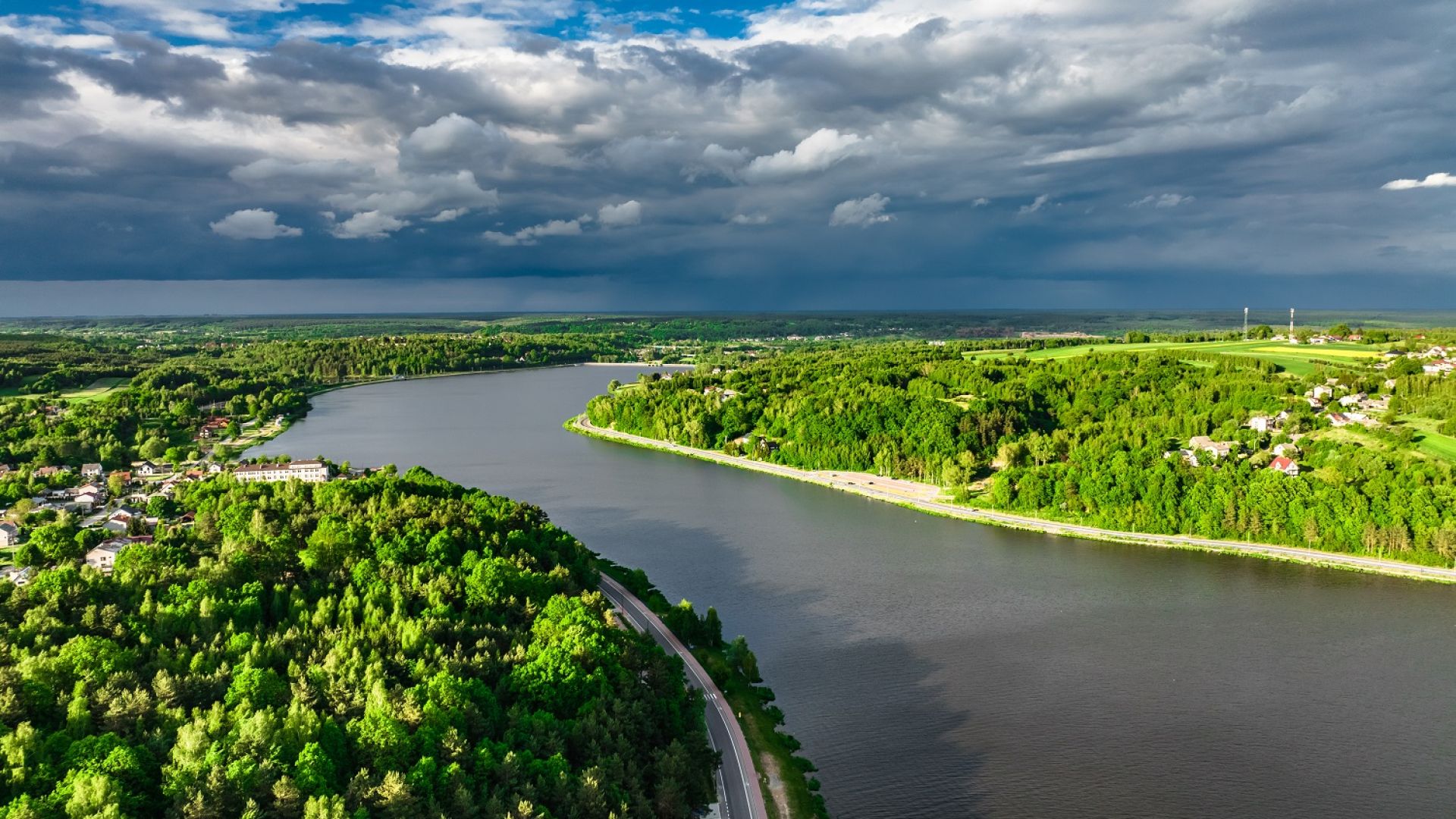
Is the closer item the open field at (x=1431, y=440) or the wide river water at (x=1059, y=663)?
the wide river water at (x=1059, y=663)

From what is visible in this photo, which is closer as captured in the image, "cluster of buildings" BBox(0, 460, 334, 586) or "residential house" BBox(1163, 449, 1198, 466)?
"cluster of buildings" BBox(0, 460, 334, 586)

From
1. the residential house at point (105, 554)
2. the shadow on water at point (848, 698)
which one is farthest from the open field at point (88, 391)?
the shadow on water at point (848, 698)

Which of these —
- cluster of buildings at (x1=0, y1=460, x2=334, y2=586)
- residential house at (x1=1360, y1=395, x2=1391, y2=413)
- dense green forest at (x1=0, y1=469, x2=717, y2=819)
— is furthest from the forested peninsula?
residential house at (x1=1360, y1=395, x2=1391, y2=413)

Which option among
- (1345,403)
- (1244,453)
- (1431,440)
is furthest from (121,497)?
(1345,403)

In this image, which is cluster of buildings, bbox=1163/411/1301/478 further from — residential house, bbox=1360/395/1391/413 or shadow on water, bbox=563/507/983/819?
shadow on water, bbox=563/507/983/819

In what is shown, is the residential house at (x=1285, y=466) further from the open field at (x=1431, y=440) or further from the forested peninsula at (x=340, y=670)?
the forested peninsula at (x=340, y=670)

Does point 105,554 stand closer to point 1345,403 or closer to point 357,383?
point 1345,403

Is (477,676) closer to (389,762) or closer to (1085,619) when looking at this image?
(389,762)
